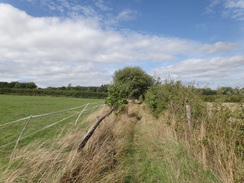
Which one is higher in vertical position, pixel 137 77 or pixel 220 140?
pixel 137 77

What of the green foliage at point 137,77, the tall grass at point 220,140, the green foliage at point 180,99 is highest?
the green foliage at point 137,77

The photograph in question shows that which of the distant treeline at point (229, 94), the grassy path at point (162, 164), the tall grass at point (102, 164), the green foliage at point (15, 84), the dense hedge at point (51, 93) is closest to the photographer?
the tall grass at point (102, 164)

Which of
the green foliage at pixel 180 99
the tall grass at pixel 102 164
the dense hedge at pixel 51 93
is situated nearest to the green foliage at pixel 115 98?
the green foliage at pixel 180 99

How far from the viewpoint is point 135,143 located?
18.6 feet

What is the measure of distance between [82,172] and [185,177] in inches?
81.0

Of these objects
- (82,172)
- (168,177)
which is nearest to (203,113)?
(168,177)

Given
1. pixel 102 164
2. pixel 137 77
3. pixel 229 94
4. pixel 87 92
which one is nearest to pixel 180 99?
pixel 229 94

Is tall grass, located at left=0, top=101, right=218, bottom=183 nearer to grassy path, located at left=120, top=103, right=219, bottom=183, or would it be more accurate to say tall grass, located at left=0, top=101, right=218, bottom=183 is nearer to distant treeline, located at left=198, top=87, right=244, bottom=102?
grassy path, located at left=120, top=103, right=219, bottom=183

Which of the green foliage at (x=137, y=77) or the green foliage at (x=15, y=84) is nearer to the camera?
the green foliage at (x=137, y=77)

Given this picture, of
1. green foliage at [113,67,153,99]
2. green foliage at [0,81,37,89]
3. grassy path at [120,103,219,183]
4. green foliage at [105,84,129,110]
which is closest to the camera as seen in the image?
grassy path at [120,103,219,183]

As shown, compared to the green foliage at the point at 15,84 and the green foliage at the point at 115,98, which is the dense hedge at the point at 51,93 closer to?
the green foliage at the point at 15,84

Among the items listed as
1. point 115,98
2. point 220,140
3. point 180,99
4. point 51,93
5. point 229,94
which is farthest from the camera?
point 51,93

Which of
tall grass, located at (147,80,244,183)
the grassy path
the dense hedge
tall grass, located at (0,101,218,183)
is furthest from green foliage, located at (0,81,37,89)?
tall grass, located at (147,80,244,183)

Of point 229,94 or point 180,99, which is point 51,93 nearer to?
point 180,99
